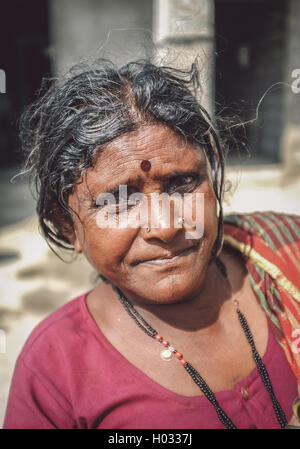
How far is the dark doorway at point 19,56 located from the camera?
7562 millimetres

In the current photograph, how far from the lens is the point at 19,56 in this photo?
25.6 ft

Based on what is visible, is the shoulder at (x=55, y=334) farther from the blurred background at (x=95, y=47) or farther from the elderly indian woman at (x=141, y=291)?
the blurred background at (x=95, y=47)

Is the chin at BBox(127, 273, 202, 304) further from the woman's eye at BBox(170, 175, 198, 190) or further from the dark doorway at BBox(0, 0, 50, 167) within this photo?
the dark doorway at BBox(0, 0, 50, 167)

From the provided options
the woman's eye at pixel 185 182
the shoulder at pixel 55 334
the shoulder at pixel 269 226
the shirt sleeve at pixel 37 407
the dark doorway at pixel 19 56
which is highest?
the dark doorway at pixel 19 56

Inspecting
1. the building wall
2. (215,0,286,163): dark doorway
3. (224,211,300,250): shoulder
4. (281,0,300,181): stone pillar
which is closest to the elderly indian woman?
(224,211,300,250): shoulder

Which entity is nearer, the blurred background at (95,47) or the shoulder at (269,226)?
the shoulder at (269,226)

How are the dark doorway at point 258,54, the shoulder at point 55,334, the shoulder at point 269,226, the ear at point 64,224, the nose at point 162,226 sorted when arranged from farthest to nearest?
the dark doorway at point 258,54
the shoulder at point 269,226
the ear at point 64,224
the shoulder at point 55,334
the nose at point 162,226

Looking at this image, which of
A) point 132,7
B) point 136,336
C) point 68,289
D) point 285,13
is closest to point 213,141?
point 136,336

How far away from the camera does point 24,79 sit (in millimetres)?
7930

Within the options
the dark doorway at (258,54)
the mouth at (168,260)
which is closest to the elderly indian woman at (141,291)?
the mouth at (168,260)

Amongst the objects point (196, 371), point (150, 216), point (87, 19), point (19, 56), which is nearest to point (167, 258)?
point (150, 216)

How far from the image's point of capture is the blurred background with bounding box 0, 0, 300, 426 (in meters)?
3.98

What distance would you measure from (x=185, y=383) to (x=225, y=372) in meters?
0.13

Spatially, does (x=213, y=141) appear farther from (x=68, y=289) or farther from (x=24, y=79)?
(x=24, y=79)
